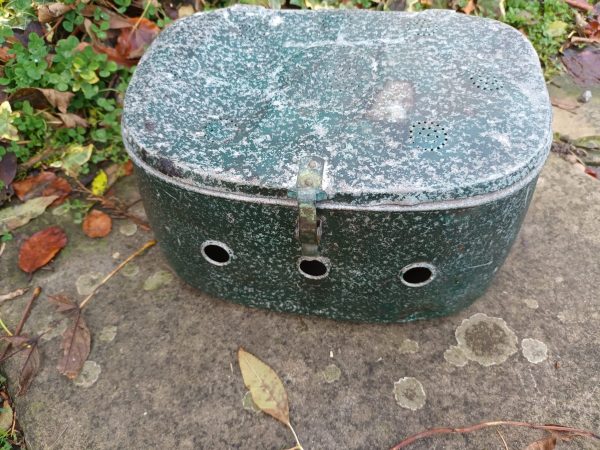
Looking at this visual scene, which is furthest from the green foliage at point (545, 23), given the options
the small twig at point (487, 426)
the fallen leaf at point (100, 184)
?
the fallen leaf at point (100, 184)

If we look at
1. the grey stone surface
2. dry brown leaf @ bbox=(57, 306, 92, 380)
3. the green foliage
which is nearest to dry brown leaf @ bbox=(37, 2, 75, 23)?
the grey stone surface

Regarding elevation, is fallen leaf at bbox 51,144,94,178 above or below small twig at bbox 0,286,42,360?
above

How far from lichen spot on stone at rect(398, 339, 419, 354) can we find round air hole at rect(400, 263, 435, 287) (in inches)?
8.1

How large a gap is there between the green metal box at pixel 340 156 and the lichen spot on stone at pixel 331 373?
0.13 meters

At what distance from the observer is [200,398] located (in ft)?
4.47

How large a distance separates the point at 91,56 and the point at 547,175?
5.03 ft

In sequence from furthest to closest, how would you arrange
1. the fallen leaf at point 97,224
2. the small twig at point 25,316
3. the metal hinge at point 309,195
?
the fallen leaf at point 97,224 → the small twig at point 25,316 → the metal hinge at point 309,195

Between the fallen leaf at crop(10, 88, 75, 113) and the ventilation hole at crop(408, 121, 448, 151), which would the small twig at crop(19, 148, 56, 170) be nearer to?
the fallen leaf at crop(10, 88, 75, 113)

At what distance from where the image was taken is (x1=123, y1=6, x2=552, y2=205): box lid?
3.73ft

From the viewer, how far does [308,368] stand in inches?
55.2

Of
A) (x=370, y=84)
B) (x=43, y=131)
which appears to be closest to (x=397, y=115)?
(x=370, y=84)

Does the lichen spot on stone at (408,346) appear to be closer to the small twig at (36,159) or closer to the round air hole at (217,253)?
the round air hole at (217,253)

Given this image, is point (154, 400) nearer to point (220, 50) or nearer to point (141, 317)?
point (141, 317)

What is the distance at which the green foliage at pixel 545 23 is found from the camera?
7.45 feet
